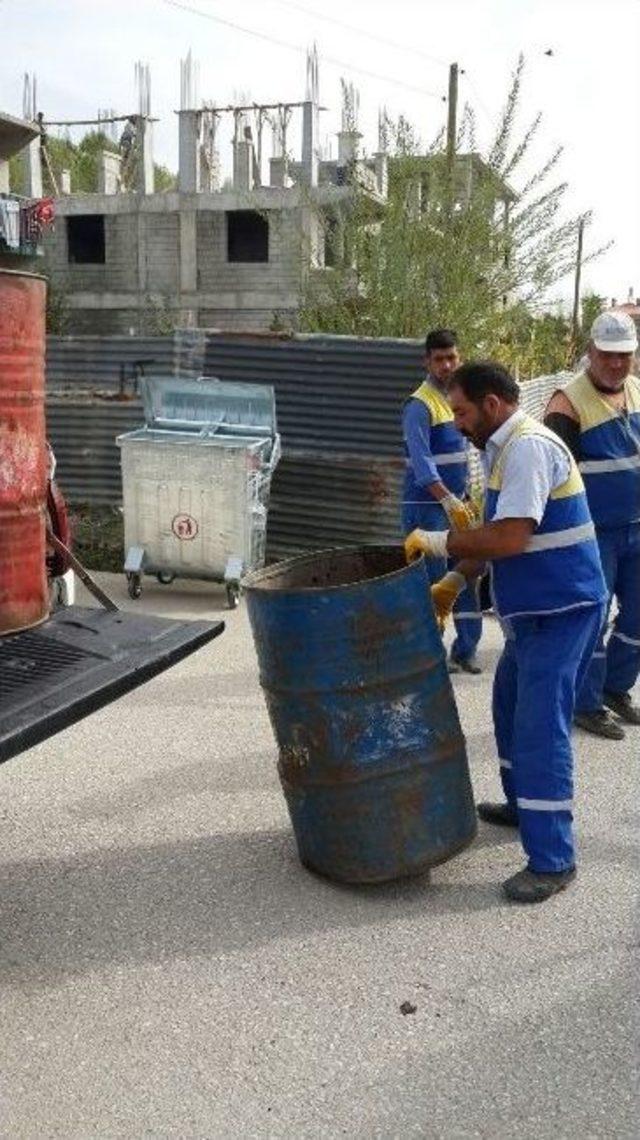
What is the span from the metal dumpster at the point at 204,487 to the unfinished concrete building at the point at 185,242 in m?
17.3

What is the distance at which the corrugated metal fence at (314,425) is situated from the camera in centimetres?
812

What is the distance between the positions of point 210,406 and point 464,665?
9.65 feet

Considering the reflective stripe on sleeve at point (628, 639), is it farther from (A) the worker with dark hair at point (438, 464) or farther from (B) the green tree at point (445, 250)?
(B) the green tree at point (445, 250)

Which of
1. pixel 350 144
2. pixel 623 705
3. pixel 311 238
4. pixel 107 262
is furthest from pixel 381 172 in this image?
pixel 107 262

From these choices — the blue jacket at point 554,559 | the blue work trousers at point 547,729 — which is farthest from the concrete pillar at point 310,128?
the blue work trousers at point 547,729

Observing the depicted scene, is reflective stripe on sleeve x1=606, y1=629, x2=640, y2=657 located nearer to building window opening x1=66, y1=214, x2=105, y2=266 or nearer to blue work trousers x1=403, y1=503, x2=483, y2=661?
blue work trousers x1=403, y1=503, x2=483, y2=661

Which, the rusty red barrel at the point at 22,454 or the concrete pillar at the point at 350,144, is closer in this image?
the rusty red barrel at the point at 22,454

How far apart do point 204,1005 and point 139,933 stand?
1.47 ft

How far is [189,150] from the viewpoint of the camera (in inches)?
1032

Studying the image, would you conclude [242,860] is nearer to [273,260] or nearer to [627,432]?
[627,432]

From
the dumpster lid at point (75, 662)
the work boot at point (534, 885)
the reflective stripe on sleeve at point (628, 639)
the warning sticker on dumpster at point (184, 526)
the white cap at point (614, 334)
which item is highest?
the white cap at point (614, 334)

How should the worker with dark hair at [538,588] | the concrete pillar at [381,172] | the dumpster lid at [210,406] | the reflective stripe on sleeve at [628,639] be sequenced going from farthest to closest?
1. the concrete pillar at [381,172]
2. the dumpster lid at [210,406]
3. the reflective stripe on sleeve at [628,639]
4. the worker with dark hair at [538,588]

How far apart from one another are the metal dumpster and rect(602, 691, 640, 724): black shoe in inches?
112

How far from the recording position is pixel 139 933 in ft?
10.6
